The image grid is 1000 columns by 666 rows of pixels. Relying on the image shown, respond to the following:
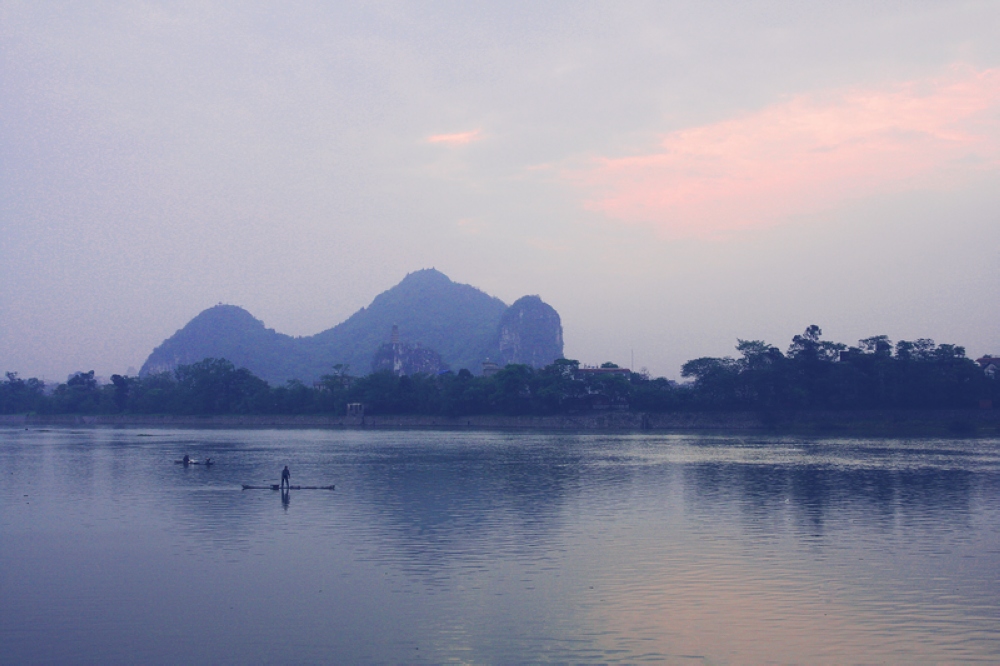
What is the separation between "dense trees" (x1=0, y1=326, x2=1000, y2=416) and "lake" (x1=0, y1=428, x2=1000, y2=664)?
56544 millimetres

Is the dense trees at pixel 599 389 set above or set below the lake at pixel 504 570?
above

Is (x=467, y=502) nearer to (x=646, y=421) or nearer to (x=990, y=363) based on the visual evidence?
(x=646, y=421)

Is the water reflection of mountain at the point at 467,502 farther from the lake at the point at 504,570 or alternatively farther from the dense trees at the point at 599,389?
the dense trees at the point at 599,389

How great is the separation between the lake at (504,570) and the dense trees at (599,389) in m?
56.5

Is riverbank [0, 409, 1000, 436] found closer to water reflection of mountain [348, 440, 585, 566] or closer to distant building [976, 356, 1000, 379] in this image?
distant building [976, 356, 1000, 379]

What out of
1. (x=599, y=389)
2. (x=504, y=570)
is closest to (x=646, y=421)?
(x=599, y=389)

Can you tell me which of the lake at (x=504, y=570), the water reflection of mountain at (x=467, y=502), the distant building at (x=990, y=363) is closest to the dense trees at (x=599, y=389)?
the distant building at (x=990, y=363)

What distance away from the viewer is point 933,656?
1307cm

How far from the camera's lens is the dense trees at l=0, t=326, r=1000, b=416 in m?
93.0

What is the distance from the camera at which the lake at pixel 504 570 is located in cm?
1380

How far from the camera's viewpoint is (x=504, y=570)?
19.2 metres

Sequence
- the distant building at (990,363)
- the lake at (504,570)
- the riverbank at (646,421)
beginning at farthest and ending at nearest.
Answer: the distant building at (990,363)
the riverbank at (646,421)
the lake at (504,570)

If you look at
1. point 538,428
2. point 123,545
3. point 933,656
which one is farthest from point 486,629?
point 538,428

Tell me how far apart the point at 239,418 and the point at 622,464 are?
301ft
